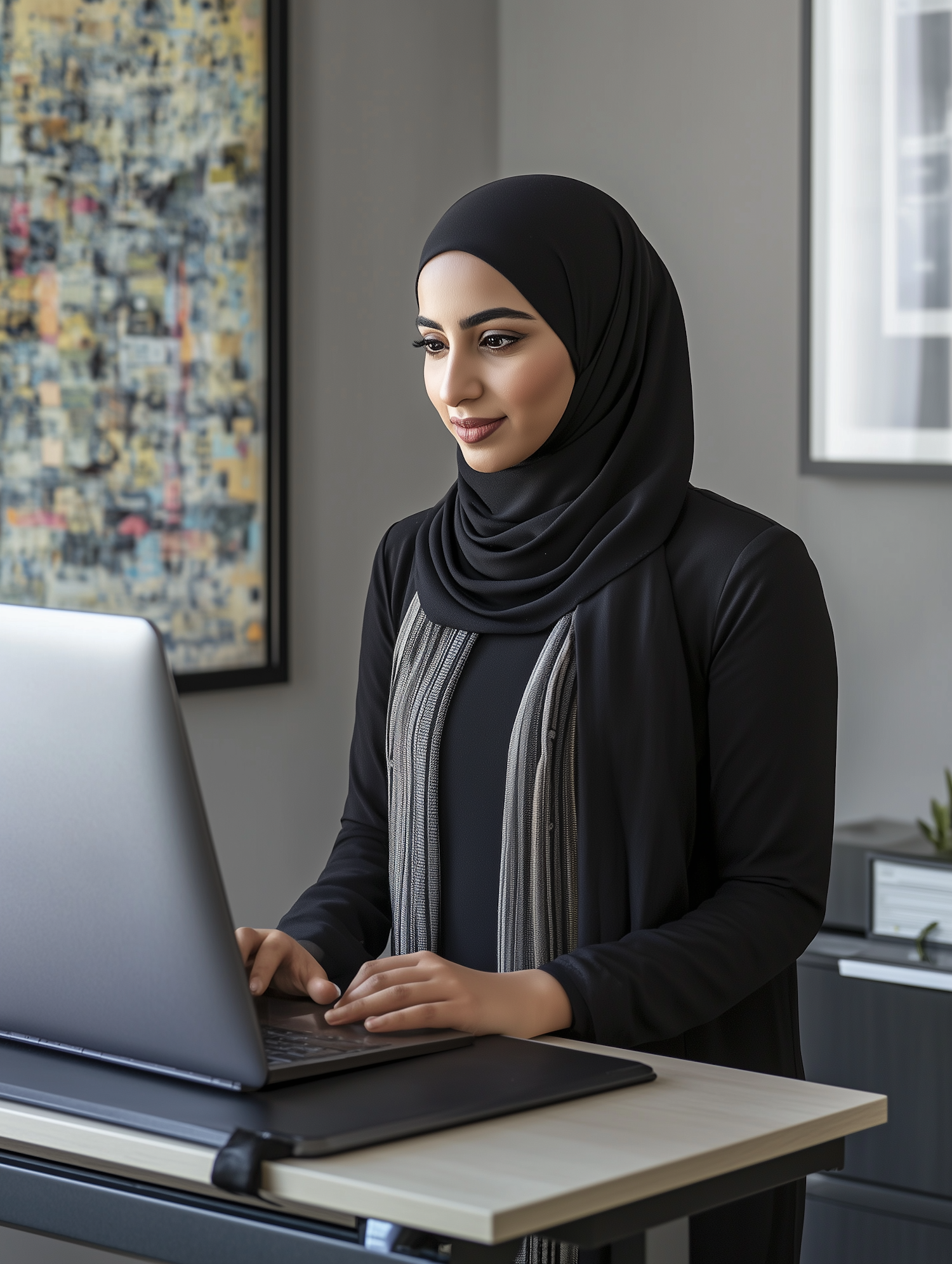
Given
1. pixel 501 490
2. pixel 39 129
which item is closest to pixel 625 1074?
pixel 501 490

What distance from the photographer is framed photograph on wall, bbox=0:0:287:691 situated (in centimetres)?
250

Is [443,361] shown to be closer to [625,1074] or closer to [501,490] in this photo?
[501,490]

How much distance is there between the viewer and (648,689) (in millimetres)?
1333

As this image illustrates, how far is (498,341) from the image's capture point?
4.47 ft

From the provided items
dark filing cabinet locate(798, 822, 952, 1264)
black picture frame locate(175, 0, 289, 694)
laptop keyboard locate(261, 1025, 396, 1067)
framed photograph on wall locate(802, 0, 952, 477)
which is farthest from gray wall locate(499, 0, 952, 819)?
laptop keyboard locate(261, 1025, 396, 1067)

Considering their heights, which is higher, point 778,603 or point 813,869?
point 778,603

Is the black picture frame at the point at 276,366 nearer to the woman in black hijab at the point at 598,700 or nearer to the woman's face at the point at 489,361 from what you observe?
the woman in black hijab at the point at 598,700

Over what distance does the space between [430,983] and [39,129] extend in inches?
71.5

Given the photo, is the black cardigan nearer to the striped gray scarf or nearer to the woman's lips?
the striped gray scarf

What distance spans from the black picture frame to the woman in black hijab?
1.41 m

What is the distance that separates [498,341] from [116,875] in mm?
597

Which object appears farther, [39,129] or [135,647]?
[39,129]

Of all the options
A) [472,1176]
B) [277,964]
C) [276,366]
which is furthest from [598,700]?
[276,366]

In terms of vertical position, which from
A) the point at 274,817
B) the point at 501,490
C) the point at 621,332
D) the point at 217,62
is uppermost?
the point at 217,62
